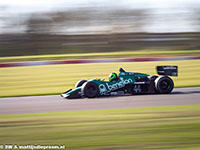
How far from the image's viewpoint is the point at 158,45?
35.1m

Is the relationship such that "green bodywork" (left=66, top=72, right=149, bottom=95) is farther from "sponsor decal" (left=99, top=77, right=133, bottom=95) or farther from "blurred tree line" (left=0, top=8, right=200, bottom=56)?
"blurred tree line" (left=0, top=8, right=200, bottom=56)

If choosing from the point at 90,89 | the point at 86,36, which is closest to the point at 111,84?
the point at 90,89

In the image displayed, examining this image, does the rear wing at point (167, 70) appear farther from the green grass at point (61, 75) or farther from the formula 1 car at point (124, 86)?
the green grass at point (61, 75)

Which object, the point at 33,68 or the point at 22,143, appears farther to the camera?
the point at 33,68

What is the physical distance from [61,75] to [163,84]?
283 inches

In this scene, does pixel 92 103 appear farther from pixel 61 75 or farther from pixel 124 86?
pixel 61 75

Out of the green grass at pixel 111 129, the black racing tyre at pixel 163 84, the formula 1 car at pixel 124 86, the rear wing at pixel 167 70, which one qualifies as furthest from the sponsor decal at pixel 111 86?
the green grass at pixel 111 129

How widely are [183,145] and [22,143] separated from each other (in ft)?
9.27

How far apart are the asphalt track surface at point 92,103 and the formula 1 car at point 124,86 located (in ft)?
0.77

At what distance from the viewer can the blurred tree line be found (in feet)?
117

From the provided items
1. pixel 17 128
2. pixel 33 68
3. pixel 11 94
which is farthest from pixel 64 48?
pixel 17 128

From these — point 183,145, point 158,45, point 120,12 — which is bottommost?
point 183,145

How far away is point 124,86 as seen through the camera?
1080 centimetres

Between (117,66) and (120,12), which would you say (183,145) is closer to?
(117,66)
